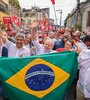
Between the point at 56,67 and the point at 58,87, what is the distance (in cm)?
35

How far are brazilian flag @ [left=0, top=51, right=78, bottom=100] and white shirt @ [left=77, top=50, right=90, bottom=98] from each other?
14.3 inches

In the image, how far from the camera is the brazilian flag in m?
5.07

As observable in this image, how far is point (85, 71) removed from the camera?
16.3 ft

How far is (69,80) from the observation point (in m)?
5.37

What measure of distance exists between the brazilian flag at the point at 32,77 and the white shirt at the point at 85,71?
1.19 ft

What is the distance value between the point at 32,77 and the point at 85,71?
887 mm

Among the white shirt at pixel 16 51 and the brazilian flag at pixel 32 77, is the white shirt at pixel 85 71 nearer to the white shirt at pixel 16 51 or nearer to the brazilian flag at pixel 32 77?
the brazilian flag at pixel 32 77

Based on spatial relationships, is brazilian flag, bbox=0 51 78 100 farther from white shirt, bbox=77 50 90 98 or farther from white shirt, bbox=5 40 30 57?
white shirt, bbox=5 40 30 57

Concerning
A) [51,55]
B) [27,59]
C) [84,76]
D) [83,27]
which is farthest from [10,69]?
[83,27]

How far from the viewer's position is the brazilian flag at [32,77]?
16.6 ft

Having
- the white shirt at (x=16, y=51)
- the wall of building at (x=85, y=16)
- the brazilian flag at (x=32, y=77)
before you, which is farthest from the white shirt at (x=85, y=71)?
the wall of building at (x=85, y=16)

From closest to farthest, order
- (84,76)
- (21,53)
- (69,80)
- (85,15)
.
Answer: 1. (84,76)
2. (69,80)
3. (21,53)
4. (85,15)

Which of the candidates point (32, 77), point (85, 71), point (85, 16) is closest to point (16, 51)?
point (32, 77)

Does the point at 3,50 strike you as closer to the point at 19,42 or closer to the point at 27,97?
the point at 19,42
